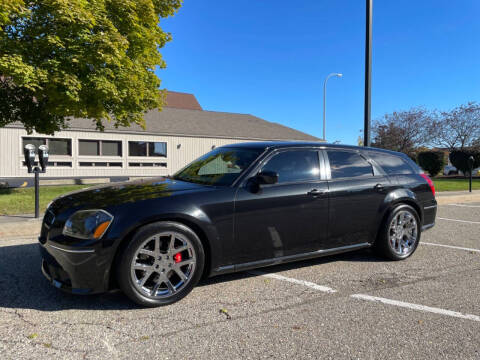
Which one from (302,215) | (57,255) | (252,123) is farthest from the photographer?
(252,123)

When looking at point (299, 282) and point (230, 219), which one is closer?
point (230, 219)

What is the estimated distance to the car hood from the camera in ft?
10.5

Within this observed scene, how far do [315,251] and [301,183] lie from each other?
809mm

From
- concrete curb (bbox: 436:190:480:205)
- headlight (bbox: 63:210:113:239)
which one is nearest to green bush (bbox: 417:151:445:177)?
concrete curb (bbox: 436:190:480:205)

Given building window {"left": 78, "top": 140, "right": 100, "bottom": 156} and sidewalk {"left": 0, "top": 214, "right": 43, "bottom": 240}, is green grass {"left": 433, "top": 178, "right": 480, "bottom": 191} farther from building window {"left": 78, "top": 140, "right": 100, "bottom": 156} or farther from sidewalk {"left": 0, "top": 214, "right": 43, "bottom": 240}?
building window {"left": 78, "top": 140, "right": 100, "bottom": 156}

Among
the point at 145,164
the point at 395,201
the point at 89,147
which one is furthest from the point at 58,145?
the point at 395,201

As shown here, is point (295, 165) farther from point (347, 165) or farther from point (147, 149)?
point (147, 149)

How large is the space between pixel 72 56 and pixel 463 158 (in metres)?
35.0

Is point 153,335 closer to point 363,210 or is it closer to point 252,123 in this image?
point 363,210

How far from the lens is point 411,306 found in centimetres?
326

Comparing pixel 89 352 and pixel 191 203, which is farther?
pixel 191 203

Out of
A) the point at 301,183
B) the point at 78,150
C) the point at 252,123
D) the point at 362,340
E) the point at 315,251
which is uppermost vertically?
the point at 252,123

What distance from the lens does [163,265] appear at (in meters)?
3.23

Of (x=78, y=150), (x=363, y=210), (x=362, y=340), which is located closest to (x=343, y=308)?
(x=362, y=340)
